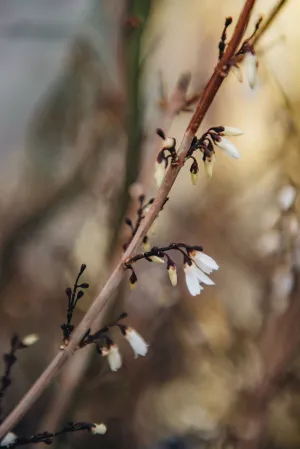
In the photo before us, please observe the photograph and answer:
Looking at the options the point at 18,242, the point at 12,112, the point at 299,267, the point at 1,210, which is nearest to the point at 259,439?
the point at 299,267

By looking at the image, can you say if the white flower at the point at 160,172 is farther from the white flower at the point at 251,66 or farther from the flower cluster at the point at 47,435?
the flower cluster at the point at 47,435

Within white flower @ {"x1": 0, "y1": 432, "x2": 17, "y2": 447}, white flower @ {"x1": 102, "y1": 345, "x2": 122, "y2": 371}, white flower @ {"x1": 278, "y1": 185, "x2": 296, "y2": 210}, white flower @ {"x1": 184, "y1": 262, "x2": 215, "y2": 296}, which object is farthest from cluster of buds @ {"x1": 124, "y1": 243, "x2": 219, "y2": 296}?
white flower @ {"x1": 278, "y1": 185, "x2": 296, "y2": 210}

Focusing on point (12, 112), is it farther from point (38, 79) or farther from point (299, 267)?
point (299, 267)

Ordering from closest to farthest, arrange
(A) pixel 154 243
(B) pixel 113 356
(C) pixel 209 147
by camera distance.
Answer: (C) pixel 209 147 → (B) pixel 113 356 → (A) pixel 154 243

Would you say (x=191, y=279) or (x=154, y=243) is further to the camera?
(x=154, y=243)

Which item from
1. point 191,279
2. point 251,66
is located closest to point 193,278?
point 191,279

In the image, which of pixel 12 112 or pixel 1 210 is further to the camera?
pixel 12 112

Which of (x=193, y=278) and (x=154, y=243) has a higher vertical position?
(x=154, y=243)

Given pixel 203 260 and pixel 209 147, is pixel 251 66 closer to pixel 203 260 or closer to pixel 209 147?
pixel 209 147
